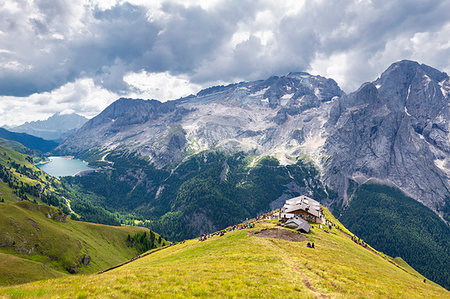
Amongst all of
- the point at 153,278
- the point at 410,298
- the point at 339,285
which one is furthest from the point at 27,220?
the point at 410,298

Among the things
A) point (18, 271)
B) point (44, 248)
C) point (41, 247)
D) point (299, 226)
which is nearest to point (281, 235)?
point (299, 226)

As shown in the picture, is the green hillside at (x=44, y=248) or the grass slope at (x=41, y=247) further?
the grass slope at (x=41, y=247)

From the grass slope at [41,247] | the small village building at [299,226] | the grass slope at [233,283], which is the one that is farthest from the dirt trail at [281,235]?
the grass slope at [41,247]

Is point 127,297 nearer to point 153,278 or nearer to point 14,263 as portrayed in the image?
point 153,278

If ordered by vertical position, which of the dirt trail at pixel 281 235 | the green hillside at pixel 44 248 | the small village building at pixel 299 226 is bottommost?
the green hillside at pixel 44 248

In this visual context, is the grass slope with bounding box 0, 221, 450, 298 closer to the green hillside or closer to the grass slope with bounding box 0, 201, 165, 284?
the green hillside

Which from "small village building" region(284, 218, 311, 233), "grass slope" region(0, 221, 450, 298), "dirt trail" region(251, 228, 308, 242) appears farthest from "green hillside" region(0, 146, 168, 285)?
"small village building" region(284, 218, 311, 233)

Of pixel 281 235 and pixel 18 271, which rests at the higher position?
pixel 281 235

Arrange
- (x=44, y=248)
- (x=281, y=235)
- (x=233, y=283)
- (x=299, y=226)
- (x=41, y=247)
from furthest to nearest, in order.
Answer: (x=44, y=248) → (x=41, y=247) → (x=299, y=226) → (x=281, y=235) → (x=233, y=283)

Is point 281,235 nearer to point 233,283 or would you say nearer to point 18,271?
point 233,283

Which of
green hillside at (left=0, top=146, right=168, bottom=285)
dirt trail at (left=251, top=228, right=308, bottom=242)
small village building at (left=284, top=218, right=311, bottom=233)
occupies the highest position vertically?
small village building at (left=284, top=218, right=311, bottom=233)

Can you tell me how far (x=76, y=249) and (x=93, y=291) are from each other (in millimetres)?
105199

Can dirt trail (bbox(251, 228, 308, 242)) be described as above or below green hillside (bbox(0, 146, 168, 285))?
above

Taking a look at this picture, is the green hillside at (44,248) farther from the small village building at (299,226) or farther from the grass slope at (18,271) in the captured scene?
the small village building at (299,226)
